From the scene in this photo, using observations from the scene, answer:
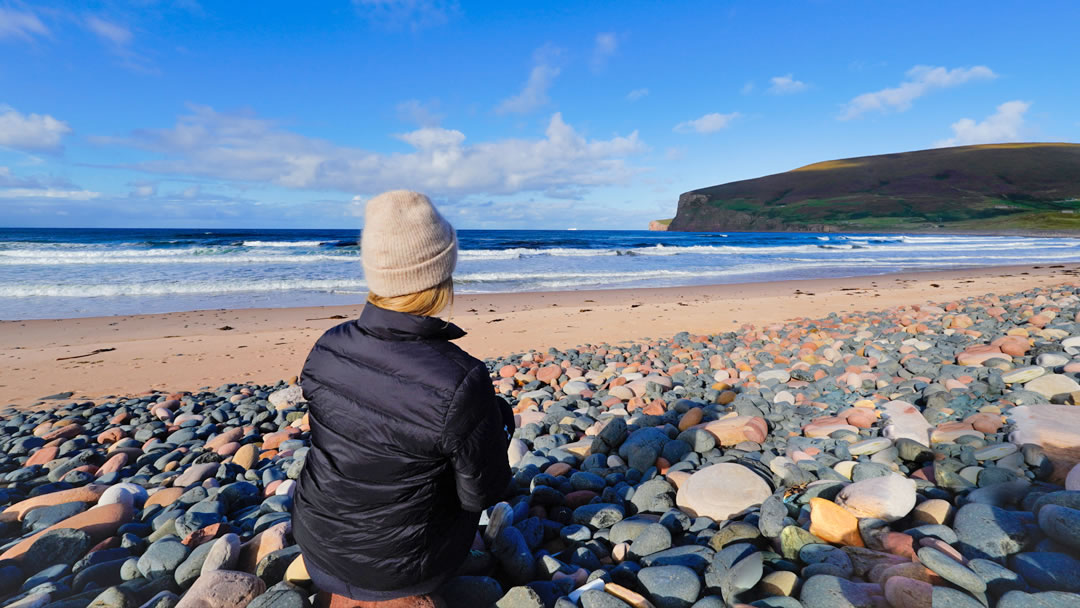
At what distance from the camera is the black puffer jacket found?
1376 millimetres

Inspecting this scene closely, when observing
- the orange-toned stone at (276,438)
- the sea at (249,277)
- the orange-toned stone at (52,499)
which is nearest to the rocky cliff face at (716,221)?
the sea at (249,277)

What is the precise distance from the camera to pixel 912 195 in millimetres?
69188

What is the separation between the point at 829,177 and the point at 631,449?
96.6 m

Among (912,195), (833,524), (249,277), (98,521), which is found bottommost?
(98,521)

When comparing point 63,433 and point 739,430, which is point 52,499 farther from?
point 739,430

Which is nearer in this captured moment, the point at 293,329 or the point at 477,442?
the point at 477,442

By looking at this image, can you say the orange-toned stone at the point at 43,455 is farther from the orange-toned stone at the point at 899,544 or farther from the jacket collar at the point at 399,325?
the orange-toned stone at the point at 899,544

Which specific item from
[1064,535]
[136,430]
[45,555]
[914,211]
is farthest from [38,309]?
[914,211]

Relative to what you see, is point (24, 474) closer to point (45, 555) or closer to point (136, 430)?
point (136, 430)

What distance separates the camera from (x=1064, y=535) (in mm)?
1480

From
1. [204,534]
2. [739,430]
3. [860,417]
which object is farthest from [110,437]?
[860,417]

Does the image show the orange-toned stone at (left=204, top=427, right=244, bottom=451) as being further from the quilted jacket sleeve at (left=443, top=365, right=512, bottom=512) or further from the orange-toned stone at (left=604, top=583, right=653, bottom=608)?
the orange-toned stone at (left=604, top=583, right=653, bottom=608)

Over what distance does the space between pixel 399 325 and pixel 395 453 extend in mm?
362

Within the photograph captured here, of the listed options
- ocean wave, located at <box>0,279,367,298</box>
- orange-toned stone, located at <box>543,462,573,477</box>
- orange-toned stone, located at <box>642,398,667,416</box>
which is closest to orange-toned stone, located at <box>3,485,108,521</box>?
orange-toned stone, located at <box>543,462,573,477</box>
